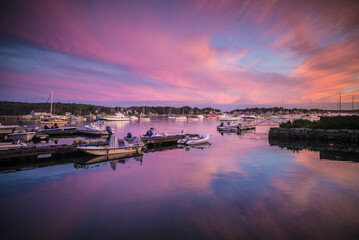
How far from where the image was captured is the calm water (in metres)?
8.49

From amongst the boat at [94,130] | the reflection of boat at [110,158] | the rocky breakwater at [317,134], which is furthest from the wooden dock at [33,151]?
the rocky breakwater at [317,134]

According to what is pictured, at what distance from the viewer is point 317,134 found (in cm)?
3562

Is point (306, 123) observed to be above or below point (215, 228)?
above

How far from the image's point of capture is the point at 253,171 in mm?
17453

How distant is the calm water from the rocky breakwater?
695 inches

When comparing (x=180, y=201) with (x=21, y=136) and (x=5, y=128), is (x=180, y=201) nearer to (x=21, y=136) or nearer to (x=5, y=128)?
(x=21, y=136)

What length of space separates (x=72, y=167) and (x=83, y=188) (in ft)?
20.5

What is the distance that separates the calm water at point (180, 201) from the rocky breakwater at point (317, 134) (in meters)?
17.7

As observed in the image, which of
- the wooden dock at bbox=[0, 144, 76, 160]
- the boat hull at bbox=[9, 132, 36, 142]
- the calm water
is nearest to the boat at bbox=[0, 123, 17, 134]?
the boat hull at bbox=[9, 132, 36, 142]

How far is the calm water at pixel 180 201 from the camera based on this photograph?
8.49 metres

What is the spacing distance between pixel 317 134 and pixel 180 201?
3455 cm

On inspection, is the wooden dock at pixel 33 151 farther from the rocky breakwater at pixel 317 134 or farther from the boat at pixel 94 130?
the rocky breakwater at pixel 317 134

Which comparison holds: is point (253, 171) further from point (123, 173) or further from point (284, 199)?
point (123, 173)

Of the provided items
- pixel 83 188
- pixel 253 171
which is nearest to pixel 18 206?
pixel 83 188
